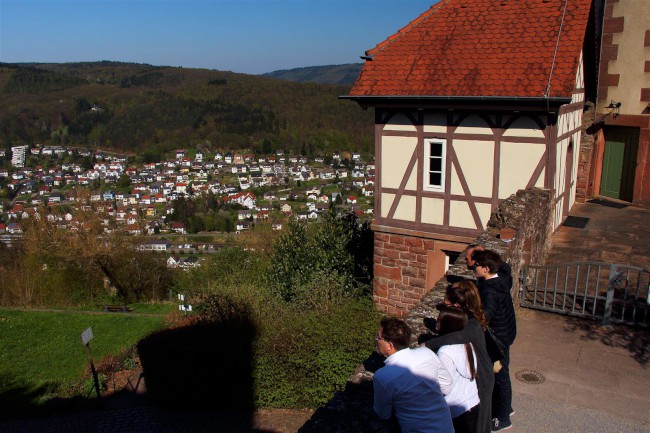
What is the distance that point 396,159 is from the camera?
11.6 metres

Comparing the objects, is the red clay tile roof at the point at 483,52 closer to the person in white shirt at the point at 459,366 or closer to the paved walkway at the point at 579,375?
the paved walkway at the point at 579,375

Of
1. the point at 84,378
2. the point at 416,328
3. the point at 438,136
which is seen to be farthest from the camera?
the point at 84,378

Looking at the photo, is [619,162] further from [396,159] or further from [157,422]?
[157,422]

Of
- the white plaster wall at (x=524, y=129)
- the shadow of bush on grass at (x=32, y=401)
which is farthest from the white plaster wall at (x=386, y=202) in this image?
the shadow of bush on grass at (x=32, y=401)

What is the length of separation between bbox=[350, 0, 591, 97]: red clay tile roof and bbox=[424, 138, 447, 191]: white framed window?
99cm

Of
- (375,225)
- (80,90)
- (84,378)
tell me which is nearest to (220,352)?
(375,225)

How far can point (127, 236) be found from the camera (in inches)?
1225

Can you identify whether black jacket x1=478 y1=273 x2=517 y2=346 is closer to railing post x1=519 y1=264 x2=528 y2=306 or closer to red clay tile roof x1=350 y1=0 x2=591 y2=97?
railing post x1=519 y1=264 x2=528 y2=306

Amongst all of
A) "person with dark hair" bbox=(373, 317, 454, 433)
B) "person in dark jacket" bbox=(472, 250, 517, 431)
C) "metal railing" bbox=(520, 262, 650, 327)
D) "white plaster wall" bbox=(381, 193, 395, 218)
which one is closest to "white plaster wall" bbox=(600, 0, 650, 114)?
"white plaster wall" bbox=(381, 193, 395, 218)

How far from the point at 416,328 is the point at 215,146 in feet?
313

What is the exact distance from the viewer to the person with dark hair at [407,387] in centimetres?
331

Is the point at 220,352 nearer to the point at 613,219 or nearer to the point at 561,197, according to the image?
the point at 561,197

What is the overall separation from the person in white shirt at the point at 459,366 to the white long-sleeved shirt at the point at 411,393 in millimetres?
380

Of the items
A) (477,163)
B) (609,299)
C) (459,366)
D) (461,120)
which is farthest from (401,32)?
(459,366)
